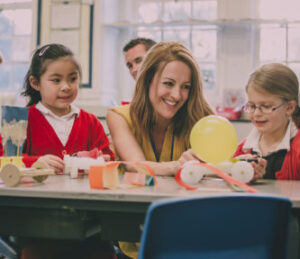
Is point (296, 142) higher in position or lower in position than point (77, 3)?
lower

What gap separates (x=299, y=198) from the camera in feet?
3.30

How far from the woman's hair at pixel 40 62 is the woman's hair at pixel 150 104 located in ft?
1.20

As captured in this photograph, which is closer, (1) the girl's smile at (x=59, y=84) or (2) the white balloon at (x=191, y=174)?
(2) the white balloon at (x=191, y=174)

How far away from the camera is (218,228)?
830 millimetres

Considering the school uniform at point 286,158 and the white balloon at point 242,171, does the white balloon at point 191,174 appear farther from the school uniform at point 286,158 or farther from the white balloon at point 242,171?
the school uniform at point 286,158

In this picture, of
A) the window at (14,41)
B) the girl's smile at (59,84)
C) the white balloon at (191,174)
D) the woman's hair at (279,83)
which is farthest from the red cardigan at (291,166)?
the window at (14,41)

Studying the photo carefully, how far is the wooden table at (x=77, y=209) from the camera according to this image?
1.04 meters

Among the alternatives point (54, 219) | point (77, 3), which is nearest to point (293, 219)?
point (54, 219)

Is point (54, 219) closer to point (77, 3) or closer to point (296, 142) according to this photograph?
point (296, 142)

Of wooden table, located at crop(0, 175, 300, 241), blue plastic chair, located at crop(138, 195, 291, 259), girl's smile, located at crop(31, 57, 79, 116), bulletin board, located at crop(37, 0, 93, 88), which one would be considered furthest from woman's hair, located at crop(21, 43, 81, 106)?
bulletin board, located at crop(37, 0, 93, 88)

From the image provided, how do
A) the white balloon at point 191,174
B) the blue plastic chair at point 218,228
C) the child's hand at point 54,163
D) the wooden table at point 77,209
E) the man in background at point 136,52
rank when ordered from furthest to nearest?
1. the man in background at point 136,52
2. the child's hand at point 54,163
3. the white balloon at point 191,174
4. the wooden table at point 77,209
5. the blue plastic chair at point 218,228

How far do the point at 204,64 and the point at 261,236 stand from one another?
3548mm

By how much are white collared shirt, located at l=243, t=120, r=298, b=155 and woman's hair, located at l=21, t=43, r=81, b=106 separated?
0.85 metres

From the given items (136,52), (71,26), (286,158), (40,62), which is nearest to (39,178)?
(40,62)
